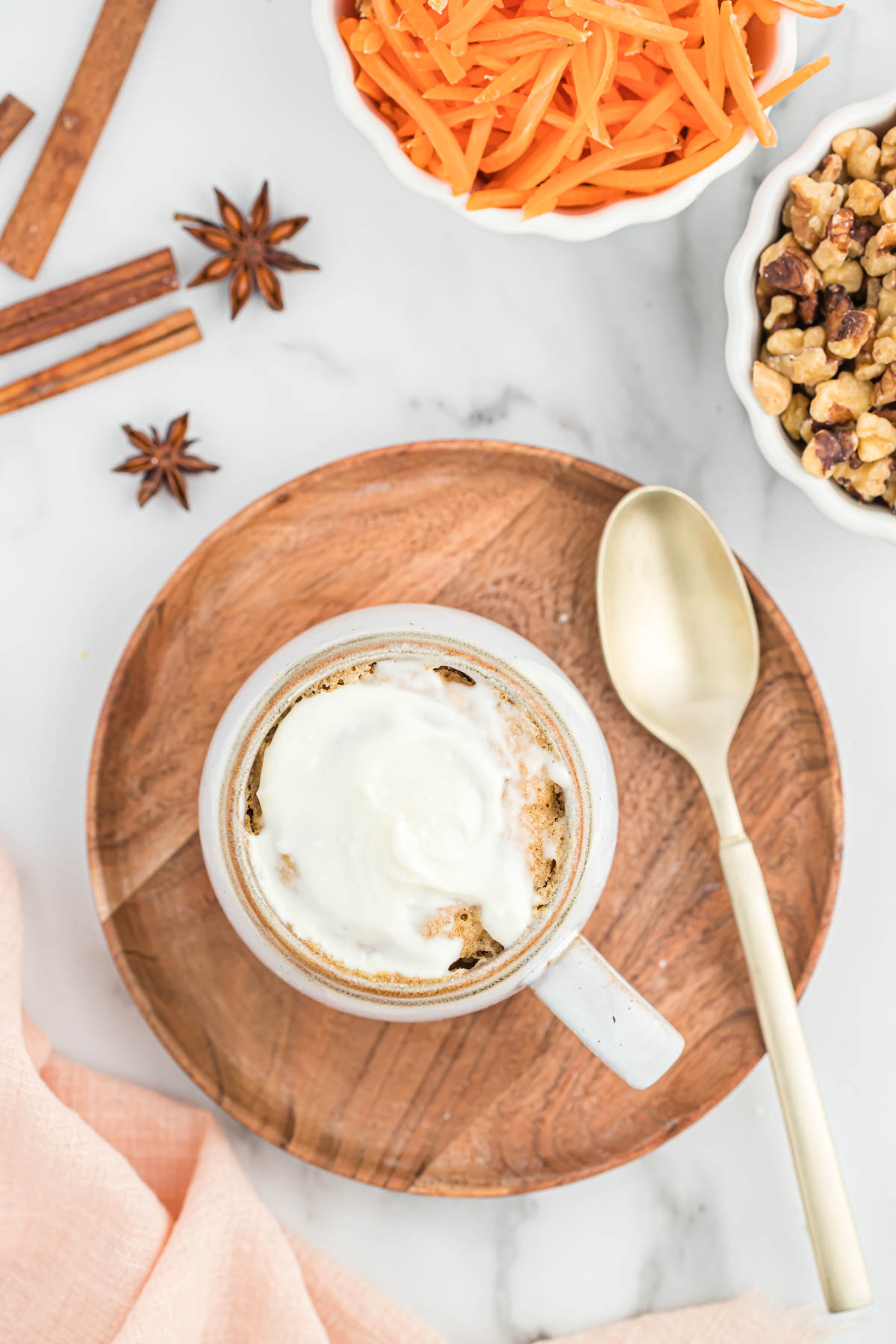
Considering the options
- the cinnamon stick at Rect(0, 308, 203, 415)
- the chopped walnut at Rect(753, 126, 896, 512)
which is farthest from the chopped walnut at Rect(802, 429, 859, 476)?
the cinnamon stick at Rect(0, 308, 203, 415)

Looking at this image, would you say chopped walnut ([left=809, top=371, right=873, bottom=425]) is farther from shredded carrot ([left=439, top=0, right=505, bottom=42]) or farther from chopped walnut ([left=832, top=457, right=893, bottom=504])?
shredded carrot ([left=439, top=0, right=505, bottom=42])

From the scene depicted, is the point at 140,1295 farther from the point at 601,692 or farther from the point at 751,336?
the point at 751,336

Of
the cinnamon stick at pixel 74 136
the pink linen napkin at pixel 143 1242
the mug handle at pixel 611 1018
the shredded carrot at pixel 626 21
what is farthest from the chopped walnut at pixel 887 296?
the pink linen napkin at pixel 143 1242

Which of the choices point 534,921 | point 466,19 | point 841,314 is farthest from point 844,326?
point 534,921

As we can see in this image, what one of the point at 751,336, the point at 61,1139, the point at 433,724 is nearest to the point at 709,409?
the point at 751,336

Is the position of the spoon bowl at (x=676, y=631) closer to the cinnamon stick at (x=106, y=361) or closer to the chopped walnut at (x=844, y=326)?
the chopped walnut at (x=844, y=326)
